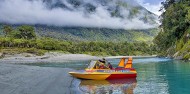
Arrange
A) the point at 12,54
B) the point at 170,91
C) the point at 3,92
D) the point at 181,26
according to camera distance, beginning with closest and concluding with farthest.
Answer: the point at 3,92, the point at 170,91, the point at 181,26, the point at 12,54

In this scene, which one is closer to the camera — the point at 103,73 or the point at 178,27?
the point at 103,73

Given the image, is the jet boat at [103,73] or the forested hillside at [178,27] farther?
the forested hillside at [178,27]

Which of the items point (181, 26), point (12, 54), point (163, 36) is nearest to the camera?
point (181, 26)

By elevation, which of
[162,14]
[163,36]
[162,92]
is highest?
[162,14]

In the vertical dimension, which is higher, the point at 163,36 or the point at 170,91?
the point at 163,36

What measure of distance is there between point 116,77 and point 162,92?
14.9 meters

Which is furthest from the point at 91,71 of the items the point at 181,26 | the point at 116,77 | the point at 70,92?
the point at 181,26

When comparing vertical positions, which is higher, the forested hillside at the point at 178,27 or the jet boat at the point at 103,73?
the forested hillside at the point at 178,27

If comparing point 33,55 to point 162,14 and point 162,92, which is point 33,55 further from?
point 162,92

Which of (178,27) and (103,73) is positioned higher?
(178,27)

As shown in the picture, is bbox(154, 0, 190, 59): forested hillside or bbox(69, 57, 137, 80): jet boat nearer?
bbox(69, 57, 137, 80): jet boat

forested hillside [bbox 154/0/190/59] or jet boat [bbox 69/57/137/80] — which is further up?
forested hillside [bbox 154/0/190/59]

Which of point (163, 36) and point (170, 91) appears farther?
point (163, 36)

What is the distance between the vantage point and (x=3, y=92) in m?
30.0
